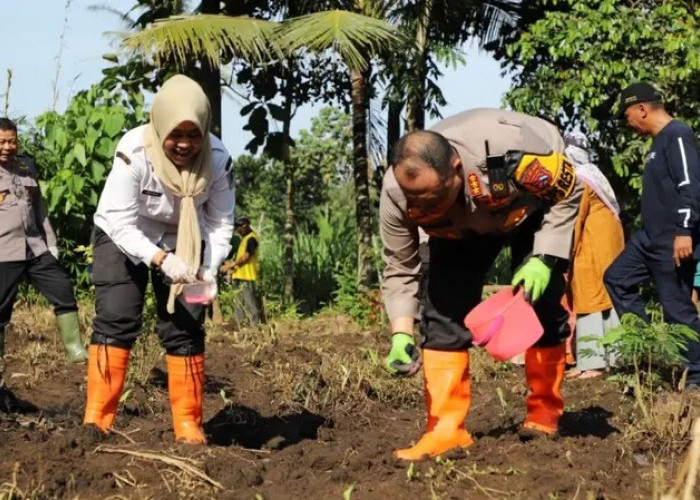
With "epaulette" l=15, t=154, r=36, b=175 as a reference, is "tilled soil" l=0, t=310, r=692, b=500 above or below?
below

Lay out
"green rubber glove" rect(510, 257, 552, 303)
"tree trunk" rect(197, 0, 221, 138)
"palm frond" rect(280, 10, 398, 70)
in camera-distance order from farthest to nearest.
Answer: "tree trunk" rect(197, 0, 221, 138) → "palm frond" rect(280, 10, 398, 70) → "green rubber glove" rect(510, 257, 552, 303)

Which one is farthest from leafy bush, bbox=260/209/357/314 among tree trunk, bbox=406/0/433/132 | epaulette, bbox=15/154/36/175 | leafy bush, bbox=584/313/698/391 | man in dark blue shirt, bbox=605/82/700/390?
leafy bush, bbox=584/313/698/391

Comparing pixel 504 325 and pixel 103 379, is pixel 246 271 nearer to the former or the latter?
pixel 103 379

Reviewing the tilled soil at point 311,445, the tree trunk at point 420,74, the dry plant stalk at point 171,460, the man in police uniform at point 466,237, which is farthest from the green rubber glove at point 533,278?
the tree trunk at point 420,74

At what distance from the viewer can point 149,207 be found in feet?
15.1

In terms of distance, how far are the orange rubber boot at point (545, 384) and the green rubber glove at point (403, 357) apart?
638mm

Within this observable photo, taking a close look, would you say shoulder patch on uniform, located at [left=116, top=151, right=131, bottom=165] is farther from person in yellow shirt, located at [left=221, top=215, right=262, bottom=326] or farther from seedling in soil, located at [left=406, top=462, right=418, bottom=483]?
person in yellow shirt, located at [left=221, top=215, right=262, bottom=326]

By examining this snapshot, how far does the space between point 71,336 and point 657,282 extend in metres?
3.40

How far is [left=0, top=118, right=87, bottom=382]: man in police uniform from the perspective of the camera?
6457mm

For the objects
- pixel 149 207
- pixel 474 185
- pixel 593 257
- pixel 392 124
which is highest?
pixel 392 124

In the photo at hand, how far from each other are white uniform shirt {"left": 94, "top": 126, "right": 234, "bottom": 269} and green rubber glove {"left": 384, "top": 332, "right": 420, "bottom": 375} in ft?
2.90

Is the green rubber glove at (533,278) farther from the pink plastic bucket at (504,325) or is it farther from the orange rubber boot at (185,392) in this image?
the orange rubber boot at (185,392)

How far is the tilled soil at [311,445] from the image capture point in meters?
3.89

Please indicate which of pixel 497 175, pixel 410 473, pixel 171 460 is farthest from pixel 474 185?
pixel 171 460
